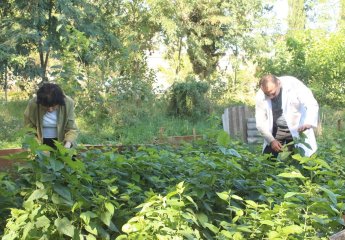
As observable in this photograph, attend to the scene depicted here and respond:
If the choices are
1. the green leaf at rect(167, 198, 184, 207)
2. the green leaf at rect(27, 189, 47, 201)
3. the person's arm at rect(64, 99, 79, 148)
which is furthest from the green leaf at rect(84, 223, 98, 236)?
the person's arm at rect(64, 99, 79, 148)

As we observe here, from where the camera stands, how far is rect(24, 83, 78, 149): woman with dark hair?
5445mm

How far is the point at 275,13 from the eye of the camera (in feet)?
93.2

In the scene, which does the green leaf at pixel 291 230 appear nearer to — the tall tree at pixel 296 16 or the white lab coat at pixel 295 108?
the white lab coat at pixel 295 108

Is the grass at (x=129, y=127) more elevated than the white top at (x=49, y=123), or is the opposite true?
the white top at (x=49, y=123)

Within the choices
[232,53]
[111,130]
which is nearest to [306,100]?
[111,130]

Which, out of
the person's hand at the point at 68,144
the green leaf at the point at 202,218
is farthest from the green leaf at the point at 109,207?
the person's hand at the point at 68,144

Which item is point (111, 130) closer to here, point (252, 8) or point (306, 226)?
point (306, 226)

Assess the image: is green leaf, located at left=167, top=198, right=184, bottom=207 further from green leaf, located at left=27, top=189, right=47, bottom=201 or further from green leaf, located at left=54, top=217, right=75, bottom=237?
green leaf, located at left=27, top=189, right=47, bottom=201

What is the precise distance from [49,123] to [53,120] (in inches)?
2.0

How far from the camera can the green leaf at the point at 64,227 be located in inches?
108

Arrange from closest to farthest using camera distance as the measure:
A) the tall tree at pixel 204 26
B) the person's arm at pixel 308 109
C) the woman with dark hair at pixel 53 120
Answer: the woman with dark hair at pixel 53 120 < the person's arm at pixel 308 109 < the tall tree at pixel 204 26

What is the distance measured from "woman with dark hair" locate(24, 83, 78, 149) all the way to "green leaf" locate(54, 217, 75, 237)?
2.63m

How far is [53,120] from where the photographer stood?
18.4 feet

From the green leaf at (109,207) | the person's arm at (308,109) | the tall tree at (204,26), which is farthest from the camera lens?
the tall tree at (204,26)
